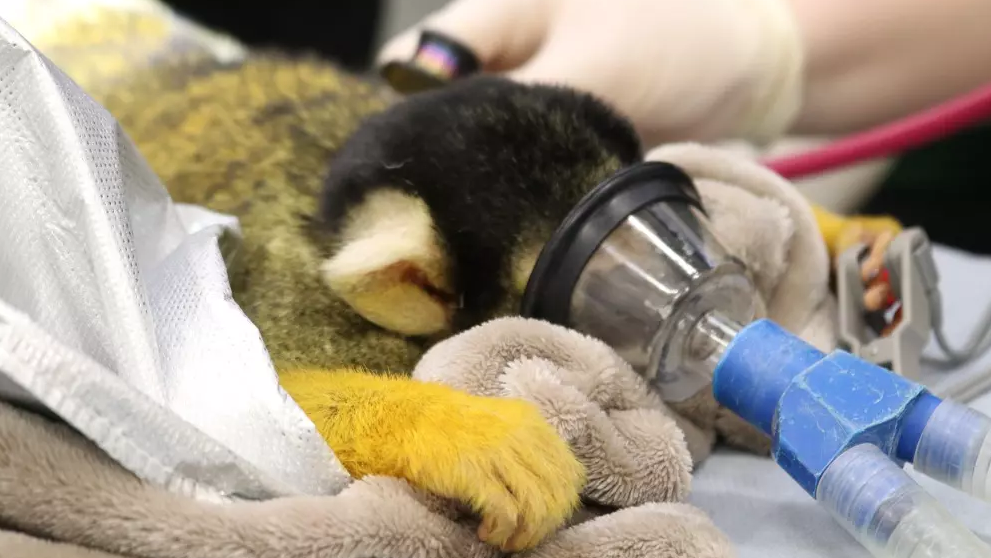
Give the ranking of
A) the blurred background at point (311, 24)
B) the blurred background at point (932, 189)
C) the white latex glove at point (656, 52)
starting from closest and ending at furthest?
the white latex glove at point (656, 52), the blurred background at point (932, 189), the blurred background at point (311, 24)

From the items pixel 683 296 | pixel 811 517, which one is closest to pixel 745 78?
pixel 683 296

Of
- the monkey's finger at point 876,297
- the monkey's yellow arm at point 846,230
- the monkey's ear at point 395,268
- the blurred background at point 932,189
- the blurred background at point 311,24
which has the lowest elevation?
the blurred background at point 311,24

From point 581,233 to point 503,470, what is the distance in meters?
0.26

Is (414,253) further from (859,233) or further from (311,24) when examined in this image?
(311,24)

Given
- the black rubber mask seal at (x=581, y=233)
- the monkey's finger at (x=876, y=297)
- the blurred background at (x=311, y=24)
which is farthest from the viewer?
the blurred background at (x=311, y=24)

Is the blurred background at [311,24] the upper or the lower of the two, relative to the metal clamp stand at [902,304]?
lower

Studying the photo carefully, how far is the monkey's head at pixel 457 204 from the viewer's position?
2.84 ft

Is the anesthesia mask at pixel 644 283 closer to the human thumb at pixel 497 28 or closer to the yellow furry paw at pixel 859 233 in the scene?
the yellow furry paw at pixel 859 233

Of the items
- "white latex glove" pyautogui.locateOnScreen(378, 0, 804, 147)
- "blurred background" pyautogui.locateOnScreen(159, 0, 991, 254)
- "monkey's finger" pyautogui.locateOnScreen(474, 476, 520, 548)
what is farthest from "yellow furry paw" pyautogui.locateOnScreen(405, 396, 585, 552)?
"blurred background" pyautogui.locateOnScreen(159, 0, 991, 254)

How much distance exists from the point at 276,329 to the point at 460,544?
37cm

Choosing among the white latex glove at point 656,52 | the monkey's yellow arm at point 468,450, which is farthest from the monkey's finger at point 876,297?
the monkey's yellow arm at point 468,450

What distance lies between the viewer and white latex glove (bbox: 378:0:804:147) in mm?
1274

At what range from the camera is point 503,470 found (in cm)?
62

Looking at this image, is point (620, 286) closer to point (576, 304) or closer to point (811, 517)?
point (576, 304)
